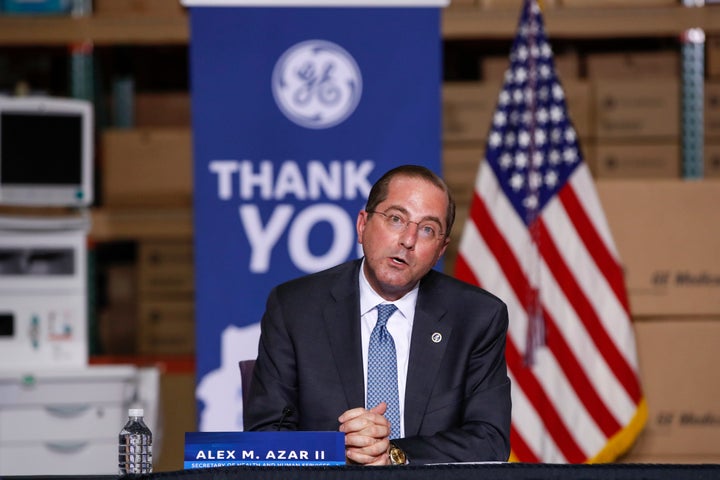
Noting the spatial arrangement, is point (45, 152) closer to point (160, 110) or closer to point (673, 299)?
point (160, 110)

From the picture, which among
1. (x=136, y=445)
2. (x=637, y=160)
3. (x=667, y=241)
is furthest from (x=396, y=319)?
(x=637, y=160)

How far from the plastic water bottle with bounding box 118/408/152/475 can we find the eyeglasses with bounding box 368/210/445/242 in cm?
65

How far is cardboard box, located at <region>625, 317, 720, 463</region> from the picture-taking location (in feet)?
12.9

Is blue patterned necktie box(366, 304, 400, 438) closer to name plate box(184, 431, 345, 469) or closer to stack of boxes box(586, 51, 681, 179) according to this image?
name plate box(184, 431, 345, 469)

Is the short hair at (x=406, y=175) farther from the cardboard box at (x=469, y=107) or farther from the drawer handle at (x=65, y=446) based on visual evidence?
the cardboard box at (x=469, y=107)

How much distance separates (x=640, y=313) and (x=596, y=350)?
0.32m

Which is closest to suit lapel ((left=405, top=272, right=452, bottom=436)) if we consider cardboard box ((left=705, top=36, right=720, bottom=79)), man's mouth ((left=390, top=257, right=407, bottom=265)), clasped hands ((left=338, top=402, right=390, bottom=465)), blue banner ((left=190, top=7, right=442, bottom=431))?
man's mouth ((left=390, top=257, right=407, bottom=265))

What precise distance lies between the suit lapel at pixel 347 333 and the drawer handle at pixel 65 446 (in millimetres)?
1865

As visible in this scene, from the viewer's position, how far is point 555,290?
378 cm

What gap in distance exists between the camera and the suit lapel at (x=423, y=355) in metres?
2.29

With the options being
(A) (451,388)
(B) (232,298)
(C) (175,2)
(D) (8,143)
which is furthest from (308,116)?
(C) (175,2)

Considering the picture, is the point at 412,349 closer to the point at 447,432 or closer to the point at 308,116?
the point at 447,432

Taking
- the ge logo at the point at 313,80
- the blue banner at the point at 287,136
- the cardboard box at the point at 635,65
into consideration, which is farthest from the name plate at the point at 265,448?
the cardboard box at the point at 635,65

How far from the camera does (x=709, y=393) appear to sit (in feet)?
12.8
